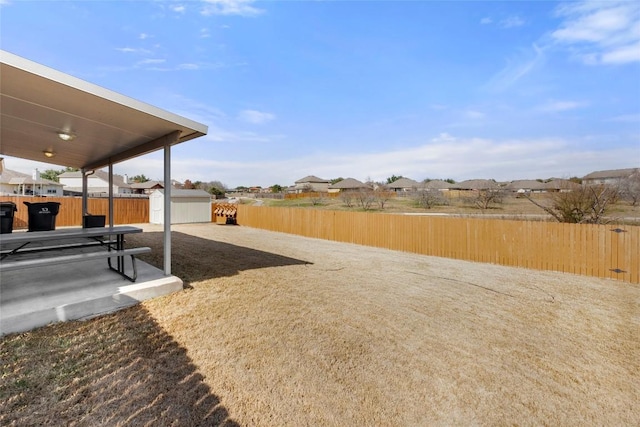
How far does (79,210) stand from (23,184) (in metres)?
23.1

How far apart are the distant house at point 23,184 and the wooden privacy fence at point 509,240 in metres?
33.0

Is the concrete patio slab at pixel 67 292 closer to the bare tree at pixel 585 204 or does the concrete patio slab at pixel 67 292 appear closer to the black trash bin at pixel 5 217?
the black trash bin at pixel 5 217

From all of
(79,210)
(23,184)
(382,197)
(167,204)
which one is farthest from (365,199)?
(23,184)

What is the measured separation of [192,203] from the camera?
55.2 feet

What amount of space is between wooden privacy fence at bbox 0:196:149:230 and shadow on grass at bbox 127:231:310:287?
7.96 metres

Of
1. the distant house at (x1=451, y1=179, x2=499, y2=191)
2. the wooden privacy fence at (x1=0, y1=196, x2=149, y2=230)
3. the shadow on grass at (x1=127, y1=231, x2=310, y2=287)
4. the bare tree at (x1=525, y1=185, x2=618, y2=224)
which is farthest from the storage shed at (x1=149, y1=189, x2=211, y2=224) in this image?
the distant house at (x1=451, y1=179, x2=499, y2=191)

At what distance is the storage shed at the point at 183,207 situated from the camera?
15.9 metres

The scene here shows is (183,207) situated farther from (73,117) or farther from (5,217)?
(73,117)

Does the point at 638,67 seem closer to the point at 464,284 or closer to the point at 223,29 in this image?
the point at 464,284

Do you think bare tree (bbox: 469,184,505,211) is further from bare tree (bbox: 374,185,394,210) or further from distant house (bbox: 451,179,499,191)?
bare tree (bbox: 374,185,394,210)

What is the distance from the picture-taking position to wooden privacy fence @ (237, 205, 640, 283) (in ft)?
18.7

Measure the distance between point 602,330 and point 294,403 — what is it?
12.8ft

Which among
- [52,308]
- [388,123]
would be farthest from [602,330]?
[388,123]

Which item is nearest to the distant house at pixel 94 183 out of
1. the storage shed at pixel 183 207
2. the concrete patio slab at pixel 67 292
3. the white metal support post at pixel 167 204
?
the storage shed at pixel 183 207
